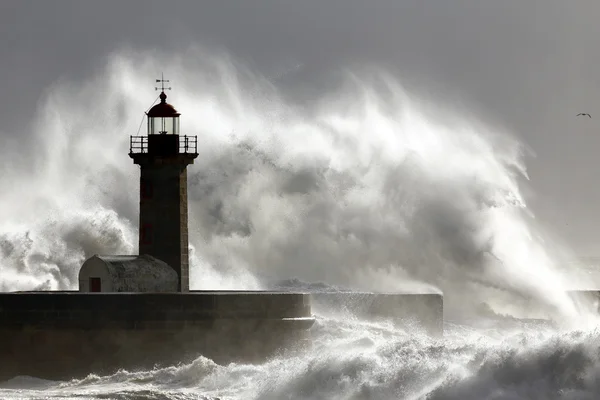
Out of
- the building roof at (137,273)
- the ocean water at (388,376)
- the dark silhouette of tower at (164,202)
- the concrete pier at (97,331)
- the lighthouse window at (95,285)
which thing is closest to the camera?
the ocean water at (388,376)

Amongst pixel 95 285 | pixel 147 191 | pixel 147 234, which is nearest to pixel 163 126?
pixel 147 191

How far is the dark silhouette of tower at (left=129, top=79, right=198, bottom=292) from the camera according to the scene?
24.1 m

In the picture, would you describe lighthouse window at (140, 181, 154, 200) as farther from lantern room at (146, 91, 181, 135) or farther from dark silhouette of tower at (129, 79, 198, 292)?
lantern room at (146, 91, 181, 135)

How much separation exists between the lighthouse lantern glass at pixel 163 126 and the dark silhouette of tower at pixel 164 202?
122mm

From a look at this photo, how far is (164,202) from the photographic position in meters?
24.2

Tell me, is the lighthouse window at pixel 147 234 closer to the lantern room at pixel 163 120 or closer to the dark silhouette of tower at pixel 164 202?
the dark silhouette of tower at pixel 164 202

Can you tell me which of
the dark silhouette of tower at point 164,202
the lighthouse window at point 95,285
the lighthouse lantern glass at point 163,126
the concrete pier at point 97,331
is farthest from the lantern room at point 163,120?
the concrete pier at point 97,331

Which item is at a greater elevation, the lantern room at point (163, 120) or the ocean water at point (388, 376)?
the lantern room at point (163, 120)

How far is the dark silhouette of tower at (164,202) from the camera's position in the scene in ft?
79.2

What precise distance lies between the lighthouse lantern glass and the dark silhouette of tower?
4.8 inches

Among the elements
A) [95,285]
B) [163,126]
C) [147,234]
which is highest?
[163,126]

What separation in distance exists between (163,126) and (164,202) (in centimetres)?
116

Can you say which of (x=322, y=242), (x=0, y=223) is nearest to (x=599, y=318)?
(x=322, y=242)

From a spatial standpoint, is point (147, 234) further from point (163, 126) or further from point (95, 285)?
point (163, 126)
